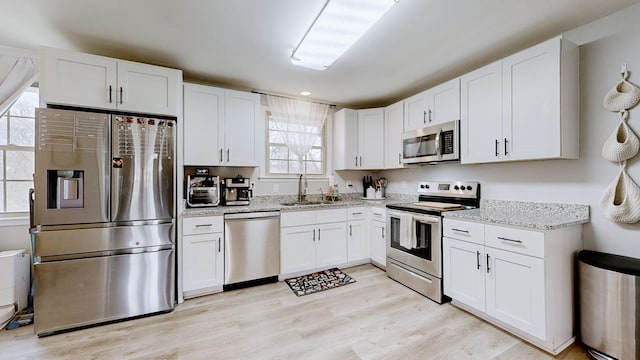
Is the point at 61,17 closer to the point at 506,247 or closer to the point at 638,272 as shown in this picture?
the point at 506,247

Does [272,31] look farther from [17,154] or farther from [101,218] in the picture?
→ [17,154]

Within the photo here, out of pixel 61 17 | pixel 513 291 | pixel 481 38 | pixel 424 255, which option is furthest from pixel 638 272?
pixel 61 17

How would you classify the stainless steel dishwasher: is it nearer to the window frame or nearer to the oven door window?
the window frame

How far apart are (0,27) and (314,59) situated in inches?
103

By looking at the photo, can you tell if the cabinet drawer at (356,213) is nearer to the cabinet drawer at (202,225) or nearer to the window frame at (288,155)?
the window frame at (288,155)

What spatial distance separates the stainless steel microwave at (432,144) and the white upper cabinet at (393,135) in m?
0.13

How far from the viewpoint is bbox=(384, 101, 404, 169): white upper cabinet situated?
3.51m

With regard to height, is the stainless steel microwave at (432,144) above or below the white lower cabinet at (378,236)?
above

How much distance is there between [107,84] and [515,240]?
3660 millimetres

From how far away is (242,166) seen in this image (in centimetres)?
328

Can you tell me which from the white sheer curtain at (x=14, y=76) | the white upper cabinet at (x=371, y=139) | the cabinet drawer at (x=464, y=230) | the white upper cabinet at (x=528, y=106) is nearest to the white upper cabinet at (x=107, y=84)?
the white sheer curtain at (x=14, y=76)

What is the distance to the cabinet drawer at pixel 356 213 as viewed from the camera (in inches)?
138

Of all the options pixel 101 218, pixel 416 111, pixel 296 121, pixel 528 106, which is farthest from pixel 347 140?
pixel 101 218

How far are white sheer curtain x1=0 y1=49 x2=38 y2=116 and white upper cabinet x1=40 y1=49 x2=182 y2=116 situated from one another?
2.49 feet
